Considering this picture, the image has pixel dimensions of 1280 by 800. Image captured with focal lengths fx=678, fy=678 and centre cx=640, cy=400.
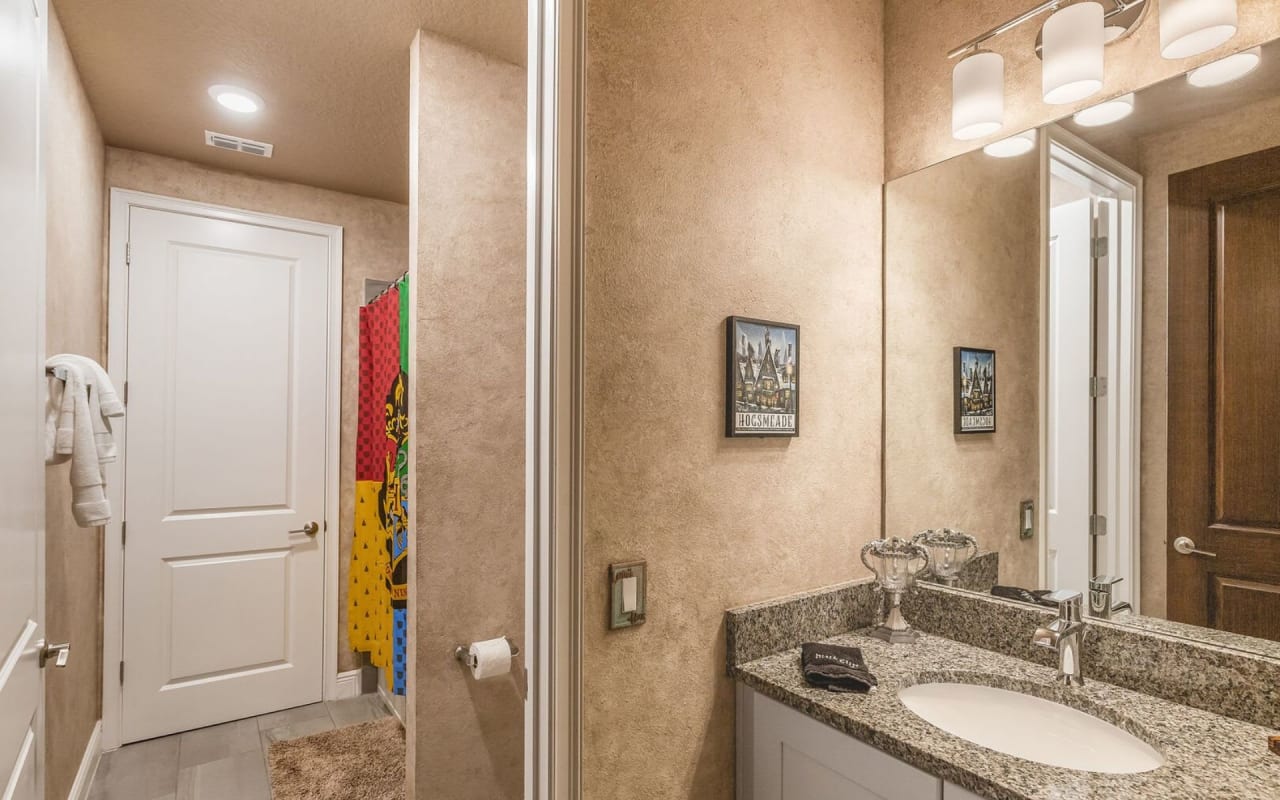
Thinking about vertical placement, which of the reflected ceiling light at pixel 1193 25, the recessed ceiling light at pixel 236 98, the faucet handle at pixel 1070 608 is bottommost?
the faucet handle at pixel 1070 608

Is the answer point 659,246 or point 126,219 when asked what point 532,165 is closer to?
point 659,246

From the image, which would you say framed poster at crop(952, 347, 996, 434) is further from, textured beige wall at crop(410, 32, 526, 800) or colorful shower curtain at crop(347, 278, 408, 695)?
colorful shower curtain at crop(347, 278, 408, 695)

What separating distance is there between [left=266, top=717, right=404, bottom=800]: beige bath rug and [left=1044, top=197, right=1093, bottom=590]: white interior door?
2.33m

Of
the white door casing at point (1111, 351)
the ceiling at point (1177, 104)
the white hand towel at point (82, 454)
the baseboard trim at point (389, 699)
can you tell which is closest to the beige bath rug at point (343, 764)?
the baseboard trim at point (389, 699)

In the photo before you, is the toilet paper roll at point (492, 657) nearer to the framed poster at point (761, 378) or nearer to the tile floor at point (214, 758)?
the framed poster at point (761, 378)

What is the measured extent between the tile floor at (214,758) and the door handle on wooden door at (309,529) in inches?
32.7

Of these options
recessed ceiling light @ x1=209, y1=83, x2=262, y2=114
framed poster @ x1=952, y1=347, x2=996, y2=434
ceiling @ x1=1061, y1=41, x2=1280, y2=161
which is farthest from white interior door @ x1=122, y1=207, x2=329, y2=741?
ceiling @ x1=1061, y1=41, x2=1280, y2=161

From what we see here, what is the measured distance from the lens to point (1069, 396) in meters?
1.43

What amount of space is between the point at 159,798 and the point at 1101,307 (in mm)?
3325

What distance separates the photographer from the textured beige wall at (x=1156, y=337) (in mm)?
1255

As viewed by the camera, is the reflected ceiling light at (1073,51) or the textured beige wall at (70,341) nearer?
the reflected ceiling light at (1073,51)

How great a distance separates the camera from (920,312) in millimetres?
1646

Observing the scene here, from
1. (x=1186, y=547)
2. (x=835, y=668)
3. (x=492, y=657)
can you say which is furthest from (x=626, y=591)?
(x=1186, y=547)

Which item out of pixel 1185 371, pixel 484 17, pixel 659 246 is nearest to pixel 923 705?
pixel 1185 371
